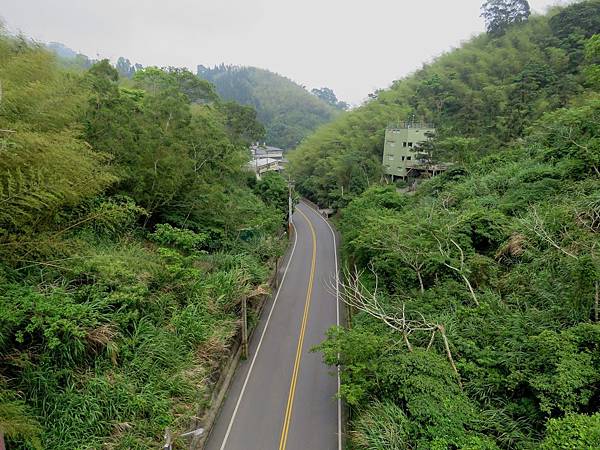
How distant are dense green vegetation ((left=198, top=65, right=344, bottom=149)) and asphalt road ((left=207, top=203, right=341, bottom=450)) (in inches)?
2607

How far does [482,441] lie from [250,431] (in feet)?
22.0

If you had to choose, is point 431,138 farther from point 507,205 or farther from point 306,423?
point 306,423

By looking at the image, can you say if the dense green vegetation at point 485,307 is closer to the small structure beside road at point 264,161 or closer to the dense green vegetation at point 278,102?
the small structure beside road at point 264,161

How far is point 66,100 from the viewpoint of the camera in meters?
10.1

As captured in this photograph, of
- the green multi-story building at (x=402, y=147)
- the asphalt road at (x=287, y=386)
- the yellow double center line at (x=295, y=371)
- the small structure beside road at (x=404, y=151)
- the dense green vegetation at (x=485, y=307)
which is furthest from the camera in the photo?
the green multi-story building at (x=402, y=147)

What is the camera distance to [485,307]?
1033 cm

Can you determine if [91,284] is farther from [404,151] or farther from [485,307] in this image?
[404,151]

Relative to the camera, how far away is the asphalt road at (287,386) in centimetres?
1063

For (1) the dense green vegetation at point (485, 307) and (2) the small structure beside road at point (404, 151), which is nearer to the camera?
→ (1) the dense green vegetation at point (485, 307)

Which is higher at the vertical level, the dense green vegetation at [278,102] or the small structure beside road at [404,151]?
the dense green vegetation at [278,102]

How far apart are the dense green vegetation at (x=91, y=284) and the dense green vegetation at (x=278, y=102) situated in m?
66.8

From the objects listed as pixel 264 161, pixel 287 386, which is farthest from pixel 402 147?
pixel 287 386

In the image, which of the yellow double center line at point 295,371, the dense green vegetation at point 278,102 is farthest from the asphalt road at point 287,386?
the dense green vegetation at point 278,102

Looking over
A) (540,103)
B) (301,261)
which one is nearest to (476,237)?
(301,261)
